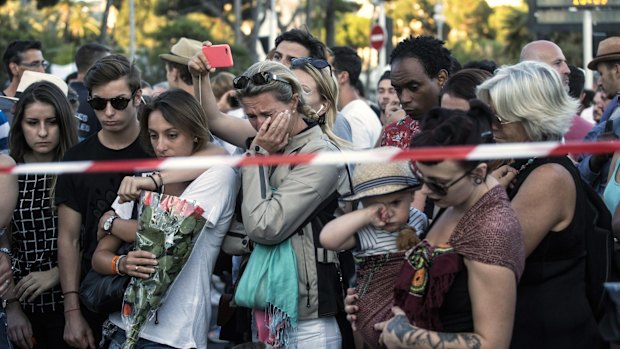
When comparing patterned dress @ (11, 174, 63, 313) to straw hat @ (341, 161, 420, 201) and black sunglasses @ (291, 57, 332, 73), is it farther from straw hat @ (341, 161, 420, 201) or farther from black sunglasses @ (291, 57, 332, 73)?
straw hat @ (341, 161, 420, 201)

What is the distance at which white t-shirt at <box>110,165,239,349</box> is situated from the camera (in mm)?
4461

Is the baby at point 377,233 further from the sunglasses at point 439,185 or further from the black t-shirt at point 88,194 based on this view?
the black t-shirt at point 88,194

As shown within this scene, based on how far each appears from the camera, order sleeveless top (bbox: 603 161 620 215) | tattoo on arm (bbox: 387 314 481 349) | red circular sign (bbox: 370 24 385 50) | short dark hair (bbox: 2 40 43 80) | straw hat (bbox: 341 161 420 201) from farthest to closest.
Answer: red circular sign (bbox: 370 24 385 50) < short dark hair (bbox: 2 40 43 80) < sleeveless top (bbox: 603 161 620 215) < straw hat (bbox: 341 161 420 201) < tattoo on arm (bbox: 387 314 481 349)

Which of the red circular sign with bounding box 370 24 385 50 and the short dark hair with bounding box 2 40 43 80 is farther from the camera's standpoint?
the red circular sign with bounding box 370 24 385 50

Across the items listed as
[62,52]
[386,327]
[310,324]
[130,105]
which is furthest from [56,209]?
[62,52]

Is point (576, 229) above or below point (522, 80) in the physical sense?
below

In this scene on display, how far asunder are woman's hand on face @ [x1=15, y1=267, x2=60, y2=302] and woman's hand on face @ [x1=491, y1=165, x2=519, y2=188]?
2.61 meters

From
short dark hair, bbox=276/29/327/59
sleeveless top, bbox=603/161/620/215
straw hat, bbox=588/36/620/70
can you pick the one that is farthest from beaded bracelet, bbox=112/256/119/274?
straw hat, bbox=588/36/620/70

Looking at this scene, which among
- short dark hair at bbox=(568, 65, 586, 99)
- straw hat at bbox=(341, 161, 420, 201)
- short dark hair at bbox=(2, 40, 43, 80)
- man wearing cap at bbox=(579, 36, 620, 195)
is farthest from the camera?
short dark hair at bbox=(2, 40, 43, 80)

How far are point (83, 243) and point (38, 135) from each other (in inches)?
27.9

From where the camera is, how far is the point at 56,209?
17.2ft

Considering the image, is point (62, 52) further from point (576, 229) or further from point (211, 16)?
point (576, 229)

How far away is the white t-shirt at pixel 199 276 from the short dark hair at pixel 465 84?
1115 millimetres

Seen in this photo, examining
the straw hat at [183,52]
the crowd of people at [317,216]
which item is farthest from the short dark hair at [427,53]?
the straw hat at [183,52]
